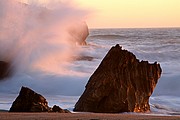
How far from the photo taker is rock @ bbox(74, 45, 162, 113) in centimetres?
863

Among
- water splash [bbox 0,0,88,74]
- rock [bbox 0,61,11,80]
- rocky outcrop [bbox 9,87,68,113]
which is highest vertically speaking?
water splash [bbox 0,0,88,74]

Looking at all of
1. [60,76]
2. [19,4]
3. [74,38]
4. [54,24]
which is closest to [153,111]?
[60,76]

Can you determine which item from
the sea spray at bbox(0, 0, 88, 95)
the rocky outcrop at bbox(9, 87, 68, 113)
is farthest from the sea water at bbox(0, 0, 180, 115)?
the rocky outcrop at bbox(9, 87, 68, 113)

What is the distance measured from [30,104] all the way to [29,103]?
0.05 metres

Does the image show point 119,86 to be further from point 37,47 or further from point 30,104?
point 37,47

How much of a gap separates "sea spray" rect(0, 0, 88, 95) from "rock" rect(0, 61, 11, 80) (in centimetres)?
22

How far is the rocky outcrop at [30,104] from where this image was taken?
22.5 feet

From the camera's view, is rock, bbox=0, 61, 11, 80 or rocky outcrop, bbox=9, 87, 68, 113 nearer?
rocky outcrop, bbox=9, 87, 68, 113

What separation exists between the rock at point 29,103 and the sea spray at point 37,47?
250 inches

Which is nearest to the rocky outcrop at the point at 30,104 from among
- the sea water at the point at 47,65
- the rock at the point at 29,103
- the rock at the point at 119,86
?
the rock at the point at 29,103

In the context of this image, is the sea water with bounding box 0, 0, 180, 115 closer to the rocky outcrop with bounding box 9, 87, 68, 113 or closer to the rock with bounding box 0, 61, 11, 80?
the rock with bounding box 0, 61, 11, 80

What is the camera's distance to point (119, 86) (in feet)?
28.9

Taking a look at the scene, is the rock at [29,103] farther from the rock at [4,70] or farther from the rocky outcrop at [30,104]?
the rock at [4,70]

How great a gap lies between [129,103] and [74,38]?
21.9 meters
